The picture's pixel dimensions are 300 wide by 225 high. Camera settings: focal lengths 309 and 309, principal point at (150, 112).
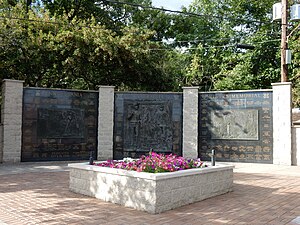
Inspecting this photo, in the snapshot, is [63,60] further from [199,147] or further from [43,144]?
[199,147]

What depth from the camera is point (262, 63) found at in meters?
22.7

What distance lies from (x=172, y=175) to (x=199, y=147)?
9.17 meters

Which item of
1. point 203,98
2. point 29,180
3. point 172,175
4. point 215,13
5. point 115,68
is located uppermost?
point 215,13

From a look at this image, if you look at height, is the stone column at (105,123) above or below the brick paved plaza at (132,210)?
above

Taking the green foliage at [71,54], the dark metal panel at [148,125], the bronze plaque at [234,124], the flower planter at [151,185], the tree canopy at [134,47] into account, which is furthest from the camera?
the tree canopy at [134,47]

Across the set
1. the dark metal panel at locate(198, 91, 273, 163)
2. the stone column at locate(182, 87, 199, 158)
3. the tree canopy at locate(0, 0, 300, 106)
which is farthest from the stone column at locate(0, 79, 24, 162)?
the dark metal panel at locate(198, 91, 273, 163)

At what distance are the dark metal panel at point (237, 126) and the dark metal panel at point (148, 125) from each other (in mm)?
1303

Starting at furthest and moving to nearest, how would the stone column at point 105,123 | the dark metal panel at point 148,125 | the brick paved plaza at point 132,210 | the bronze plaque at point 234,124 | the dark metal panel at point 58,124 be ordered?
the dark metal panel at point 148,125 < the stone column at point 105,123 < the bronze plaque at point 234,124 < the dark metal panel at point 58,124 < the brick paved plaza at point 132,210

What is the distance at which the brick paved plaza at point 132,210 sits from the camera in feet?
18.7

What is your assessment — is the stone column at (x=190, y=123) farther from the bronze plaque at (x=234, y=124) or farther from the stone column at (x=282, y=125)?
the stone column at (x=282, y=125)

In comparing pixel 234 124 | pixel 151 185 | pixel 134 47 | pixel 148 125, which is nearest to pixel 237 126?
pixel 234 124

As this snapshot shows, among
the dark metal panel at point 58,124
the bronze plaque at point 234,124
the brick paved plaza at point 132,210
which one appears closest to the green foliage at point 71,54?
the dark metal panel at point 58,124

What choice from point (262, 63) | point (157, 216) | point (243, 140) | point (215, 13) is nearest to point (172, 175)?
point (157, 216)

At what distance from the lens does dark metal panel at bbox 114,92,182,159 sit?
15352 millimetres
